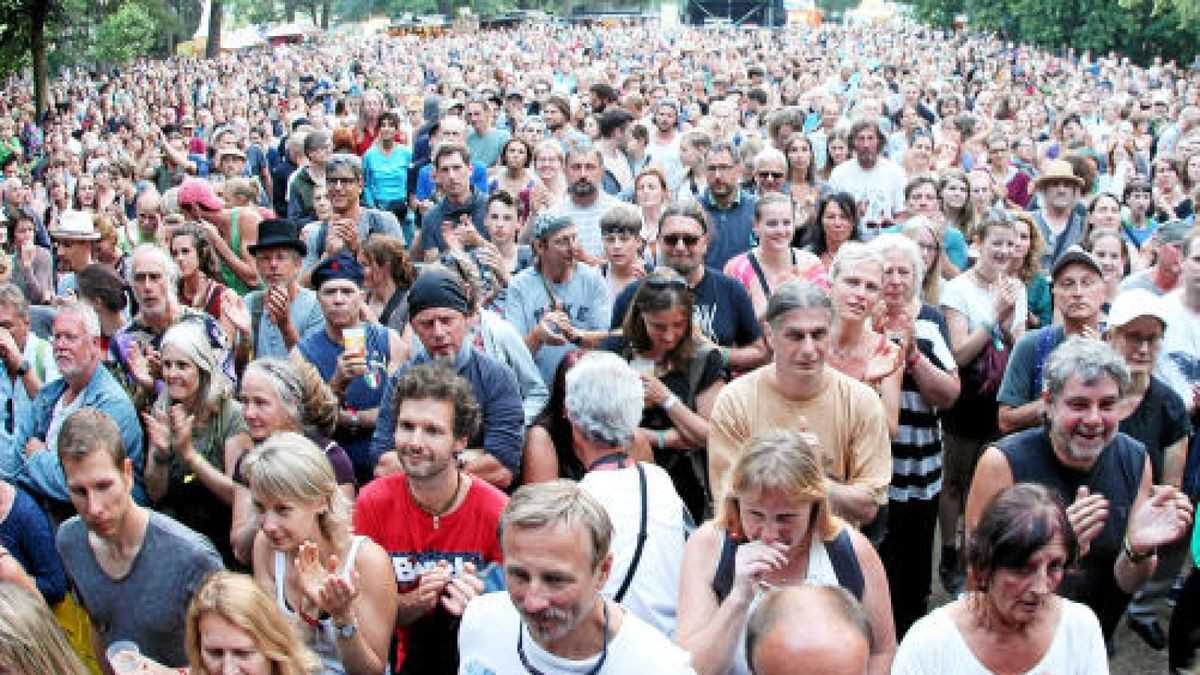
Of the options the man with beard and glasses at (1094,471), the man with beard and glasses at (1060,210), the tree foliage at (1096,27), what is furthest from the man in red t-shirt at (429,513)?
the tree foliage at (1096,27)

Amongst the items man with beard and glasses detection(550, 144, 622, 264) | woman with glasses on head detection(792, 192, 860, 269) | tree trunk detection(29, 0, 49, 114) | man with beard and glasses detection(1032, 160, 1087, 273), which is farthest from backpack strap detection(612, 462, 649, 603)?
tree trunk detection(29, 0, 49, 114)

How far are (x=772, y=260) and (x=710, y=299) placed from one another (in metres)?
0.80

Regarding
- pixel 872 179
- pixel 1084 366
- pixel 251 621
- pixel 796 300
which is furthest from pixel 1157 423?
pixel 872 179

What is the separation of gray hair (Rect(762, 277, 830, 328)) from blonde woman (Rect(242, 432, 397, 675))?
1521mm

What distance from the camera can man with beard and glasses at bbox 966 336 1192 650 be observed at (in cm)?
371

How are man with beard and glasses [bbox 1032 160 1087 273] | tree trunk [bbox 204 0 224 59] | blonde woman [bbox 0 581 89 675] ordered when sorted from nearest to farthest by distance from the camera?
blonde woman [bbox 0 581 89 675], man with beard and glasses [bbox 1032 160 1087 273], tree trunk [bbox 204 0 224 59]

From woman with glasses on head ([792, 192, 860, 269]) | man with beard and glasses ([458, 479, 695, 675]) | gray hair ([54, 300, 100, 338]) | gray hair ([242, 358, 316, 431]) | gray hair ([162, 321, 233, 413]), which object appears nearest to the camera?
man with beard and glasses ([458, 479, 695, 675])

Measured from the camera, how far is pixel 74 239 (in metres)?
7.17

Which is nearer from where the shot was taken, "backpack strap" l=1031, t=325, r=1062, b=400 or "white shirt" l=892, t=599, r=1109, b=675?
"white shirt" l=892, t=599, r=1109, b=675

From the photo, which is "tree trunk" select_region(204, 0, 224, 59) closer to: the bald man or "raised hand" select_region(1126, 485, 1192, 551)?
"raised hand" select_region(1126, 485, 1192, 551)

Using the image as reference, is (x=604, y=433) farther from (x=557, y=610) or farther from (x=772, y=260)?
(x=772, y=260)

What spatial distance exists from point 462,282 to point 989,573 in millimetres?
2458

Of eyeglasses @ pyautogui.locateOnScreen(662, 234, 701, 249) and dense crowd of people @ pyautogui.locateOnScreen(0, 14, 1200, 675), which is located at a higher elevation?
eyeglasses @ pyautogui.locateOnScreen(662, 234, 701, 249)

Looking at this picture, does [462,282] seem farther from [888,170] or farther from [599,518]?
[888,170]
